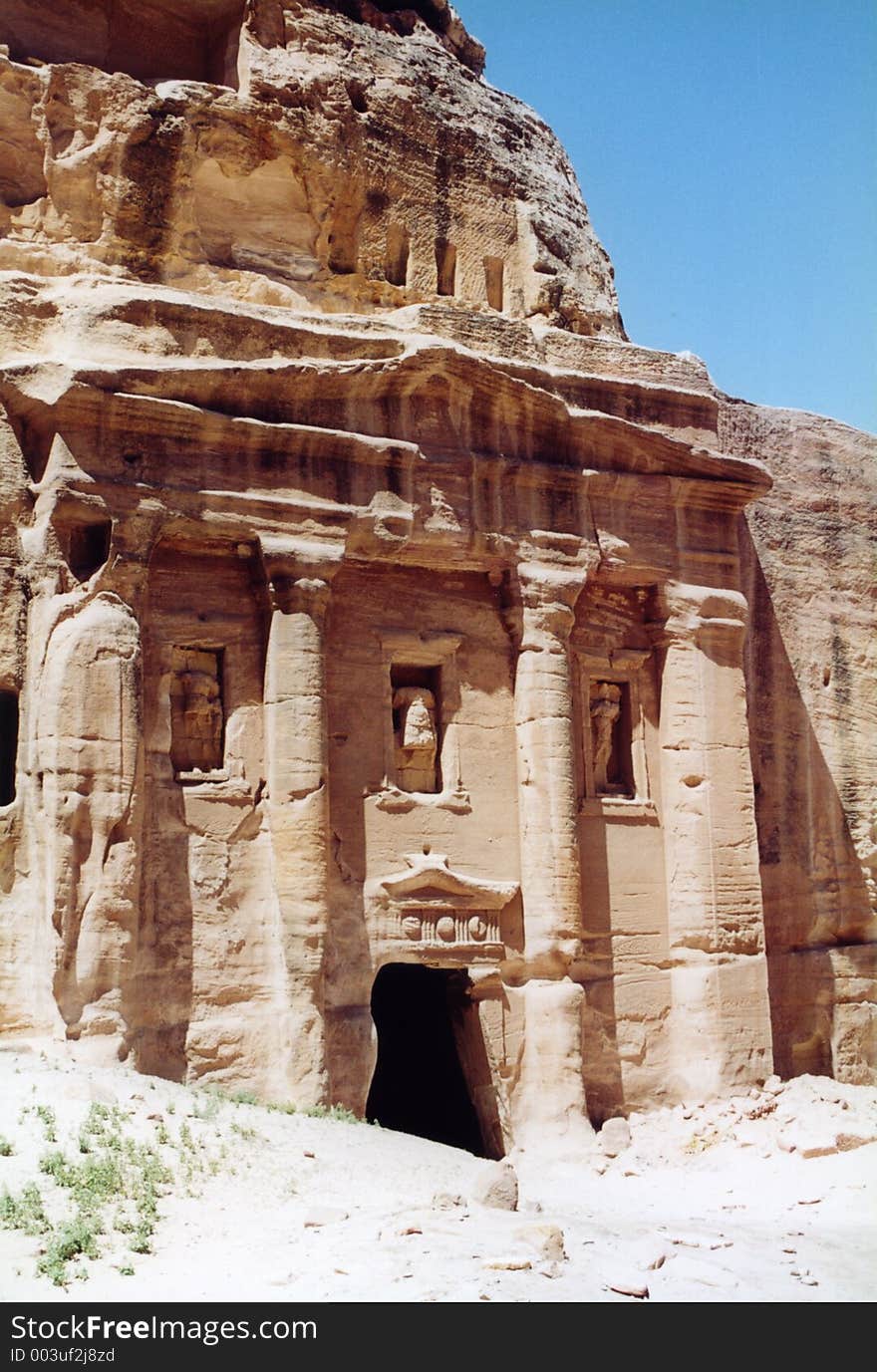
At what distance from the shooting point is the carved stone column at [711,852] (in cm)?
1612

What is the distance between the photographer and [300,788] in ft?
47.3

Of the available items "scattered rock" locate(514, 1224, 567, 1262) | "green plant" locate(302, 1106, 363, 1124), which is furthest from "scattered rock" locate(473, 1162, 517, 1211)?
"green plant" locate(302, 1106, 363, 1124)

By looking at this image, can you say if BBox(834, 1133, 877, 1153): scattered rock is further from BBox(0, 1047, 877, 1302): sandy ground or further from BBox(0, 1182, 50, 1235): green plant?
BBox(0, 1182, 50, 1235): green plant

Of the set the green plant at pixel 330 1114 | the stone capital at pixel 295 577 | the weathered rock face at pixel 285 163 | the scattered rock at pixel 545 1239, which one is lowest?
the scattered rock at pixel 545 1239

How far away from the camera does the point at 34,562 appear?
45.9ft

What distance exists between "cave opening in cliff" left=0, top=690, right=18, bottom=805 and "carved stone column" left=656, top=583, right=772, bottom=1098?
261 inches

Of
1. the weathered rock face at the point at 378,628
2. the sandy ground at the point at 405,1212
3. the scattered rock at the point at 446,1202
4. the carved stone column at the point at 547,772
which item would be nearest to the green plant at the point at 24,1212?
the sandy ground at the point at 405,1212

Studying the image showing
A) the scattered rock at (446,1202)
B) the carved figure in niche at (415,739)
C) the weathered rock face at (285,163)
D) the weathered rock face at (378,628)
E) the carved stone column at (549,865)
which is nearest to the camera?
the scattered rock at (446,1202)

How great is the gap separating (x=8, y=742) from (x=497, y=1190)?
19.0ft

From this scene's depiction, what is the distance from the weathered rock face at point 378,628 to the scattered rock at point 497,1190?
2616mm

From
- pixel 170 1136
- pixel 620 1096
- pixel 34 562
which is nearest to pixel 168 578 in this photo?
pixel 34 562

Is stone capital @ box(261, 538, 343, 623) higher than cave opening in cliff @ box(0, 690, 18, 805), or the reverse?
stone capital @ box(261, 538, 343, 623)

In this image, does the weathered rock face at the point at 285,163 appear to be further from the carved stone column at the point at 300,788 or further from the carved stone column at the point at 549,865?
the carved stone column at the point at 549,865

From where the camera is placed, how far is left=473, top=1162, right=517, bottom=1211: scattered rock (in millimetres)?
11359
